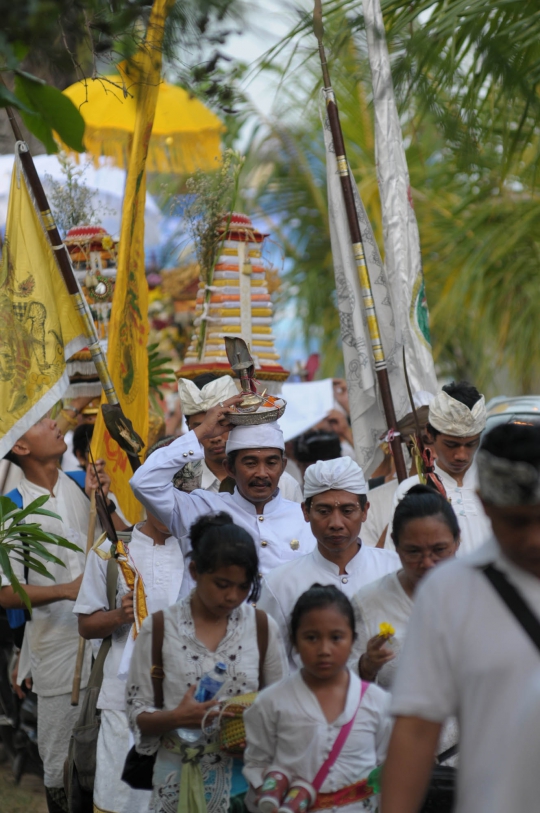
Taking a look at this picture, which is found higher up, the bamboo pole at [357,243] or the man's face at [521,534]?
the bamboo pole at [357,243]

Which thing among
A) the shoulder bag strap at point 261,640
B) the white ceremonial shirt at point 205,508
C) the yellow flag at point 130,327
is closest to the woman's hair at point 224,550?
the shoulder bag strap at point 261,640

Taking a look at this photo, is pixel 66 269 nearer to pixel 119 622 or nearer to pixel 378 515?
pixel 119 622

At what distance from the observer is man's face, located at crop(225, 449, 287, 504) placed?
14.1 ft

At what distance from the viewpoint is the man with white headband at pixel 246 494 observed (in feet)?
13.6

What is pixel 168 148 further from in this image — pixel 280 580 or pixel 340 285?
pixel 280 580

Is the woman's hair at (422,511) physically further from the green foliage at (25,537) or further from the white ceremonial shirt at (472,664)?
the green foliage at (25,537)

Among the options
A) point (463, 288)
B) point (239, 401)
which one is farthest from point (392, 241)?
point (463, 288)

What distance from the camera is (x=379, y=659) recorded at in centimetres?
327

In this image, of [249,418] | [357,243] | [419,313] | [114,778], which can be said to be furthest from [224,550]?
[419,313]

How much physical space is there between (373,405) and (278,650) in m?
2.16

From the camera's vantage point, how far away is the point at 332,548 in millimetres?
3904

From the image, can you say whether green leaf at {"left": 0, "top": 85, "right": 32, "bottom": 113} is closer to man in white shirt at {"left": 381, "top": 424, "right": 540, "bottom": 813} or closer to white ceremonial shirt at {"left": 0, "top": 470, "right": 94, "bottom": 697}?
man in white shirt at {"left": 381, "top": 424, "right": 540, "bottom": 813}

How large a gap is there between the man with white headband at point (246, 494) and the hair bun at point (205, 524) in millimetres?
576

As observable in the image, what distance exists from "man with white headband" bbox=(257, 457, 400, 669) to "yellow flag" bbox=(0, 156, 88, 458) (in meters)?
1.54
